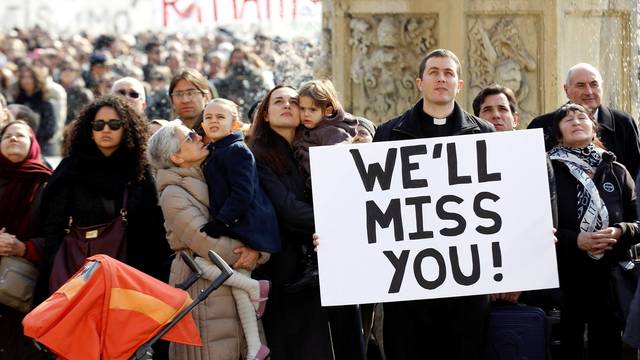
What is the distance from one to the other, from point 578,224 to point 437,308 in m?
1.05

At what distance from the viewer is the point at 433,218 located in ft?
29.0

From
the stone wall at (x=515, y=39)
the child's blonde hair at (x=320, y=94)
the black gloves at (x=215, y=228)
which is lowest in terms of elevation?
the black gloves at (x=215, y=228)

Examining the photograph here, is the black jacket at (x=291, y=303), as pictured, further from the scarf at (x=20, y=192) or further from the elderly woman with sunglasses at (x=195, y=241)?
the scarf at (x=20, y=192)

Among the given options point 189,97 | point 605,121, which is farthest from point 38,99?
point 605,121

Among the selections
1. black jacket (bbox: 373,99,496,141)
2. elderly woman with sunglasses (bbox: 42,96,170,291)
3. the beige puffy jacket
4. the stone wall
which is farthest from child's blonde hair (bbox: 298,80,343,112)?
the stone wall

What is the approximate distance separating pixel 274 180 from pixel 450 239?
1.16m

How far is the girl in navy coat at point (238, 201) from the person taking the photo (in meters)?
9.04

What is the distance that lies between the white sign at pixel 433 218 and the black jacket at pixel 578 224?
2.14 ft

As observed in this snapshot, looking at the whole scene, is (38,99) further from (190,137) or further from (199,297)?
(199,297)

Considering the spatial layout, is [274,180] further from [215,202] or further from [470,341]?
[470,341]

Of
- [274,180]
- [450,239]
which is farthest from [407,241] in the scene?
[274,180]

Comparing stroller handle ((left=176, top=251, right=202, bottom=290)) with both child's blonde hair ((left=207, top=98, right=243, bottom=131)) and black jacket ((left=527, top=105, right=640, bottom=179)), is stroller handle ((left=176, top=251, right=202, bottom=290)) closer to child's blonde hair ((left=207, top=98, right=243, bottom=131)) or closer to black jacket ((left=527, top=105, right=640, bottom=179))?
child's blonde hair ((left=207, top=98, right=243, bottom=131))

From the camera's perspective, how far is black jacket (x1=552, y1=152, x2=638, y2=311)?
9.42 meters

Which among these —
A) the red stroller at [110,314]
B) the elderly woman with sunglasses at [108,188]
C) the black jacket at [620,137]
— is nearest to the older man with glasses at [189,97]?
the elderly woman with sunglasses at [108,188]
